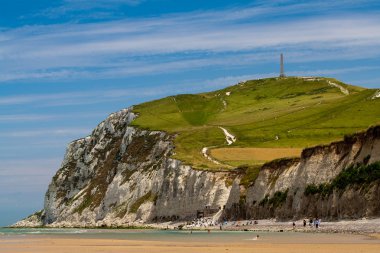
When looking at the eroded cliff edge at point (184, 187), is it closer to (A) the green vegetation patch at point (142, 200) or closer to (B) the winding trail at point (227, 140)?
(A) the green vegetation patch at point (142, 200)

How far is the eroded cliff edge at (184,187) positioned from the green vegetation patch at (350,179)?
591 mm

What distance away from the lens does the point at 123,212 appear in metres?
149

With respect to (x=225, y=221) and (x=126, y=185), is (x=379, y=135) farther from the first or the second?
(x=126, y=185)

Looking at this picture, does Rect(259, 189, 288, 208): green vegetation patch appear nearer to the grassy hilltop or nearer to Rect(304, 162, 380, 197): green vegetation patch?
Rect(304, 162, 380, 197): green vegetation patch

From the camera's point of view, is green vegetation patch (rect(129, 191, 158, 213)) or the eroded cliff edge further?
green vegetation patch (rect(129, 191, 158, 213))

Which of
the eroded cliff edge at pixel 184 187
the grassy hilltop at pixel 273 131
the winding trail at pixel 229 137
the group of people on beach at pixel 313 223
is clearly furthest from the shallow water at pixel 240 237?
the winding trail at pixel 229 137

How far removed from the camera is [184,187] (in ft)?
424

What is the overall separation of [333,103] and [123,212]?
7300 centimetres

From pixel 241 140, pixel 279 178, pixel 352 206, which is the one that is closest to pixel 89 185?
pixel 241 140

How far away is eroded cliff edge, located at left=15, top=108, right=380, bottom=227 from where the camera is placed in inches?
3113

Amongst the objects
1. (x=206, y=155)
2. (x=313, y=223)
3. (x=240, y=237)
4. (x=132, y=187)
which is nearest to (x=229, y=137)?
(x=206, y=155)

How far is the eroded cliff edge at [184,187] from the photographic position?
259ft

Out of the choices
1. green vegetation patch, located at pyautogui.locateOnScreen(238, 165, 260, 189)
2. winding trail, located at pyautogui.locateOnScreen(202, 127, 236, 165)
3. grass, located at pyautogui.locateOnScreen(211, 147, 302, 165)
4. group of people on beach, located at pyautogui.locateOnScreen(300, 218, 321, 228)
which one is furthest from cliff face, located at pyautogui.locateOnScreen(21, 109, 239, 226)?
group of people on beach, located at pyautogui.locateOnScreen(300, 218, 321, 228)

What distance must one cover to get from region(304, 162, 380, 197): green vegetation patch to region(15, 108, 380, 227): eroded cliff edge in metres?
0.59
